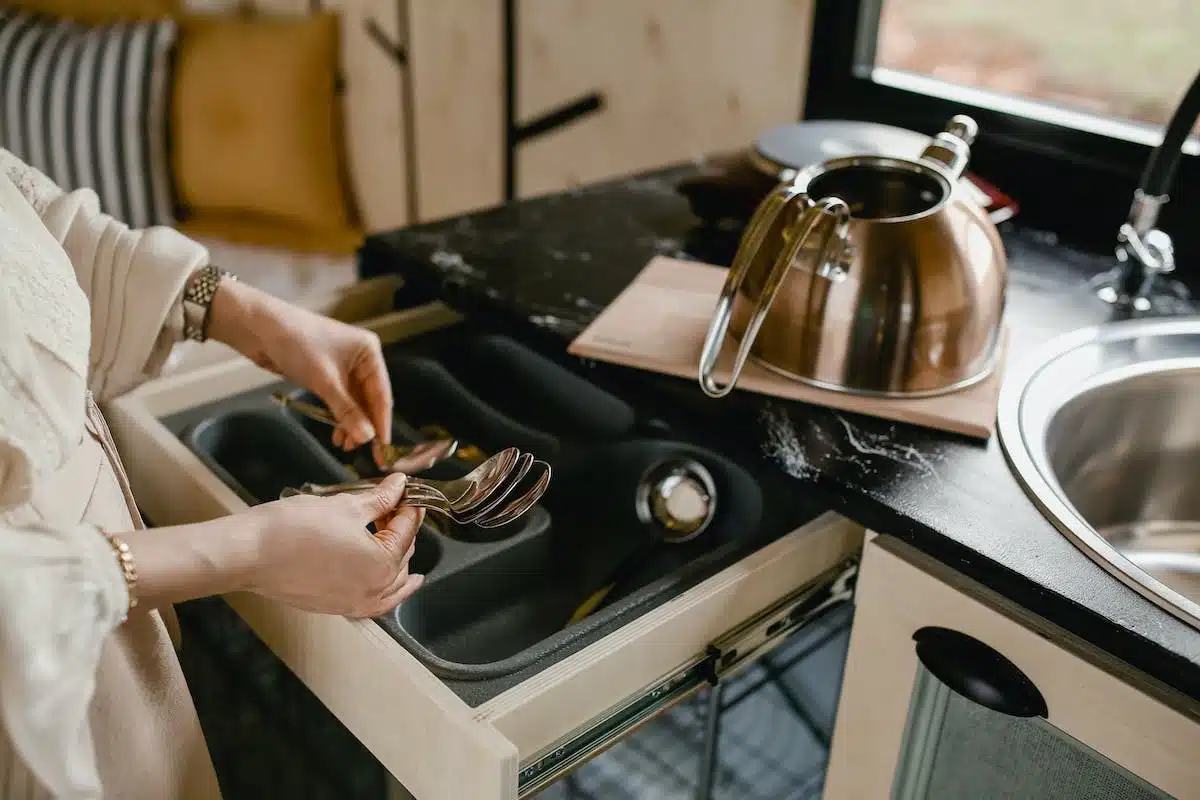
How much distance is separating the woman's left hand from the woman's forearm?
281mm

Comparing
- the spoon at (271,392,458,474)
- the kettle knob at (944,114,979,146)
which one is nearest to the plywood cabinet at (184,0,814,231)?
the kettle knob at (944,114,979,146)

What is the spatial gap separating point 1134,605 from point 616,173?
4.39 ft

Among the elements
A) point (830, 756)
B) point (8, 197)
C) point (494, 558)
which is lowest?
point (830, 756)

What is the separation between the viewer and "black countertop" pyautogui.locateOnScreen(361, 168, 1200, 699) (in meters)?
0.69

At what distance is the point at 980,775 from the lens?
30.3 inches

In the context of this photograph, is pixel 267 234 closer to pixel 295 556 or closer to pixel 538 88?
pixel 538 88

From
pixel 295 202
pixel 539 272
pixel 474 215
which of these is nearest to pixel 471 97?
pixel 295 202

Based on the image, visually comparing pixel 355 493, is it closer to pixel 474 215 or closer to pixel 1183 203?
pixel 474 215

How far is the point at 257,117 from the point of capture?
207 centimetres

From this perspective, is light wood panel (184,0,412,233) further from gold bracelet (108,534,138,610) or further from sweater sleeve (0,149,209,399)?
gold bracelet (108,534,138,610)

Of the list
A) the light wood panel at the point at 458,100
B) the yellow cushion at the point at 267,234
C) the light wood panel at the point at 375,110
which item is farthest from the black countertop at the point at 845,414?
the light wood panel at the point at 375,110

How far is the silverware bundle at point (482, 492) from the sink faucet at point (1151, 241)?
26.9 inches

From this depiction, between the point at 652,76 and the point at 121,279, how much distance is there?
3.52ft

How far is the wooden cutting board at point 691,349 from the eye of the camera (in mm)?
875
